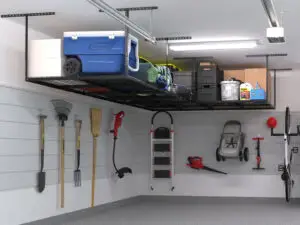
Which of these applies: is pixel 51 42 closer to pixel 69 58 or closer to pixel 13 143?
pixel 69 58

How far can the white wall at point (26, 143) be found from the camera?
6.99 metres

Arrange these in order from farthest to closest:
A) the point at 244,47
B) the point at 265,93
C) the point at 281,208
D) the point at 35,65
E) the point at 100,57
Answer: the point at 281,208 → the point at 265,93 → the point at 244,47 → the point at 35,65 → the point at 100,57

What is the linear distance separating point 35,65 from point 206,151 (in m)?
6.04

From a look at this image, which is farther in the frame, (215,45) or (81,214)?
(81,214)

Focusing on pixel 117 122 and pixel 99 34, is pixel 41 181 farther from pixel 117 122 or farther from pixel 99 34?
pixel 117 122

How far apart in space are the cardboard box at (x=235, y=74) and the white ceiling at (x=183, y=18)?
4.62 ft

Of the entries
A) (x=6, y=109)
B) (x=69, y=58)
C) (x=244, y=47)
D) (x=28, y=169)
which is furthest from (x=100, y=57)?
(x=244, y=47)

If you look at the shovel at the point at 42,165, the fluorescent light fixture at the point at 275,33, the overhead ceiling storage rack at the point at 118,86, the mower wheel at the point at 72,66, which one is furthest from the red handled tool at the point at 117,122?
the fluorescent light fixture at the point at 275,33

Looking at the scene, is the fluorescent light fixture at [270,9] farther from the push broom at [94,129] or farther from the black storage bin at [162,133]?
the black storage bin at [162,133]

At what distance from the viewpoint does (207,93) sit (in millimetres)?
9789

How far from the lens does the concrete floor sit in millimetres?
8570

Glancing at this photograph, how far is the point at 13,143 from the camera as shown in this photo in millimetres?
7148

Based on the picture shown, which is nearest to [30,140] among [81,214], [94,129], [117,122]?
[81,214]

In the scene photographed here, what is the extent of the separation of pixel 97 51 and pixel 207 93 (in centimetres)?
390
